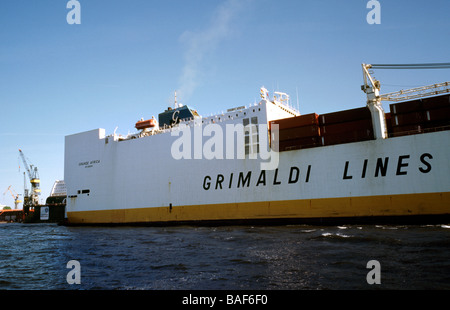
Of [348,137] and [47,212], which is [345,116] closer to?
[348,137]

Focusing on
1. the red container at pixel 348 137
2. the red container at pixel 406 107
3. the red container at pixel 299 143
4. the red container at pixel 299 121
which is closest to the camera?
the red container at pixel 406 107

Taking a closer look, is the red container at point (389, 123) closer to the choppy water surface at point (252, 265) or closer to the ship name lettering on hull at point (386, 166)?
the ship name lettering on hull at point (386, 166)

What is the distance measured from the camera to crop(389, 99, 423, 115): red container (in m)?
17.2

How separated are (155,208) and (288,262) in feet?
63.1

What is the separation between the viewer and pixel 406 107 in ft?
57.5

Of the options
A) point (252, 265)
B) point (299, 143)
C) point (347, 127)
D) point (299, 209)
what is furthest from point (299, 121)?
point (252, 265)

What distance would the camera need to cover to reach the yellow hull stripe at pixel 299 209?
16.2 metres

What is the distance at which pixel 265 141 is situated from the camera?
21422 millimetres

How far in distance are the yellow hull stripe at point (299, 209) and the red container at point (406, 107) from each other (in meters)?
5.08

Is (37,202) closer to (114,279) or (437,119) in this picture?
(114,279)

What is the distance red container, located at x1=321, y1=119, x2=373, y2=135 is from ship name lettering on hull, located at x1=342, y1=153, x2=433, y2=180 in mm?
2237

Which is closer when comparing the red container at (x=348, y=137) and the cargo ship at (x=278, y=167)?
the cargo ship at (x=278, y=167)

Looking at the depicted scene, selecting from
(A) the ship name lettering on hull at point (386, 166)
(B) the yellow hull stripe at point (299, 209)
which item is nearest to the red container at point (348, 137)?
(A) the ship name lettering on hull at point (386, 166)

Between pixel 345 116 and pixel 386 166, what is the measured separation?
4209 mm
